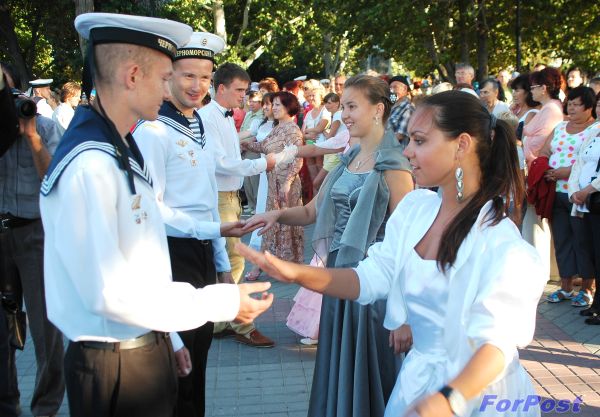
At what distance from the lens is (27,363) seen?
5.77 metres

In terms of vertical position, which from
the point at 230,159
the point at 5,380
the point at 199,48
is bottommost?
the point at 5,380

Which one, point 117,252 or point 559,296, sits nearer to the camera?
point 117,252

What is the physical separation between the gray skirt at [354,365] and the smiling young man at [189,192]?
68 cm

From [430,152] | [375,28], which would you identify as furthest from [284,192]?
[375,28]

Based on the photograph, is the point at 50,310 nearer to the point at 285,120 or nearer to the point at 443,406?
the point at 443,406

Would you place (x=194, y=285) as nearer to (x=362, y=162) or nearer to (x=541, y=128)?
(x=362, y=162)

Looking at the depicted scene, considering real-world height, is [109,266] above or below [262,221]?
above

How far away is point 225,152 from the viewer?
218 inches

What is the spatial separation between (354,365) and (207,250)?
1.04 m

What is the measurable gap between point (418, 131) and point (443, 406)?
1.07 meters

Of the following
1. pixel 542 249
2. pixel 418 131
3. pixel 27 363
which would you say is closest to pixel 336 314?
pixel 418 131

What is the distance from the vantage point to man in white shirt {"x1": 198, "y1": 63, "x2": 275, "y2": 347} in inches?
211

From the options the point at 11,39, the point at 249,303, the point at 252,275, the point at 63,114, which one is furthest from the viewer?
the point at 11,39

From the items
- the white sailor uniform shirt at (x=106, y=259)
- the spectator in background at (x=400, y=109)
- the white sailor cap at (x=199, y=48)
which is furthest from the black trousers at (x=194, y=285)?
the spectator in background at (x=400, y=109)
